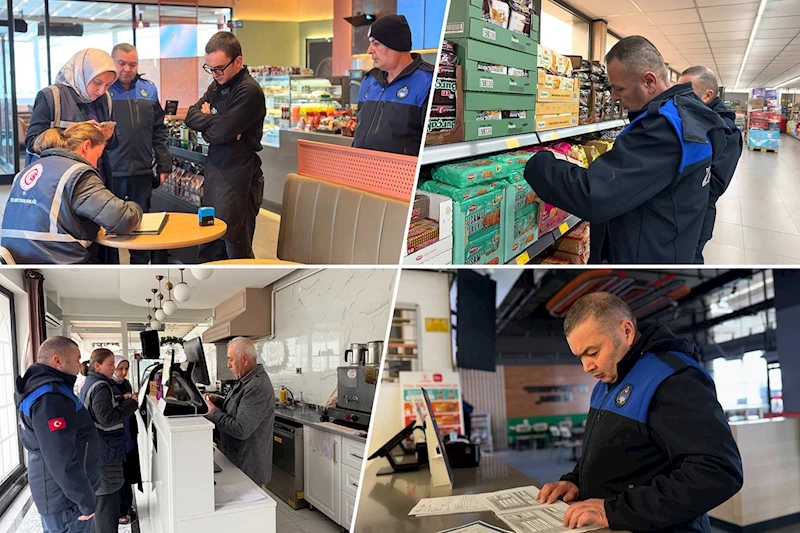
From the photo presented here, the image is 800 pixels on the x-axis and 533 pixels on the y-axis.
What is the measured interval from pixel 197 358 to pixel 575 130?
82.3 inches

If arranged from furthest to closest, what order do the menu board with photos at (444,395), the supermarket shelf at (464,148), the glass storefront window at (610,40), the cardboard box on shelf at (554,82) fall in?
the menu board with photos at (444,395) → the cardboard box on shelf at (554,82) → the glass storefront window at (610,40) → the supermarket shelf at (464,148)

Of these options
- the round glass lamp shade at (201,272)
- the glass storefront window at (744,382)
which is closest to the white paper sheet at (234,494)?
the round glass lamp shade at (201,272)

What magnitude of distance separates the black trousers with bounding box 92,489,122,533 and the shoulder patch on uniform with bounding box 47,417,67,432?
0.35m

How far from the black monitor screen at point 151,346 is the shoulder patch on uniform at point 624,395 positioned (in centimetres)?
145

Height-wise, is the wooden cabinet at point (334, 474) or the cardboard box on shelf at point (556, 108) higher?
the cardboard box on shelf at point (556, 108)

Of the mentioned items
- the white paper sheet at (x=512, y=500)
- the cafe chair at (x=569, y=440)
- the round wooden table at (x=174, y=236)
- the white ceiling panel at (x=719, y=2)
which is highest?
the white ceiling panel at (x=719, y=2)

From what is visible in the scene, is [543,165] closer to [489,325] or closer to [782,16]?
[782,16]

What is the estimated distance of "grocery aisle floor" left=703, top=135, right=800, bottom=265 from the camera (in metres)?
2.36

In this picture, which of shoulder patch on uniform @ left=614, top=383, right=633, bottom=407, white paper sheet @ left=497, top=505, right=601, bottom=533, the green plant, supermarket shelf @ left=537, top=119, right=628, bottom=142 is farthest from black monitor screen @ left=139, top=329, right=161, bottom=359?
supermarket shelf @ left=537, top=119, right=628, bottom=142

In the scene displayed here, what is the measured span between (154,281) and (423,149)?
101 centimetres

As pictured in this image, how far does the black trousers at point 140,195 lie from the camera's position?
2071mm

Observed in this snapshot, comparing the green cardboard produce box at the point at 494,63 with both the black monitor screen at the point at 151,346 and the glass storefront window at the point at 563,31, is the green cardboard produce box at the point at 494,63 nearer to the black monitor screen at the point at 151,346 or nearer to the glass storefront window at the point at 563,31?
the glass storefront window at the point at 563,31

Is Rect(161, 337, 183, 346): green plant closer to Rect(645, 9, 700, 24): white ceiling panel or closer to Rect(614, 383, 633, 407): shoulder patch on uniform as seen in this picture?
Rect(614, 383, 633, 407): shoulder patch on uniform

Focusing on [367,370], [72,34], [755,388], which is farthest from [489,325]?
[72,34]
